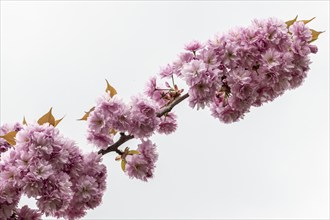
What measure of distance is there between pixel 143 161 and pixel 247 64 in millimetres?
1081

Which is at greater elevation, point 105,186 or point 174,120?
point 174,120

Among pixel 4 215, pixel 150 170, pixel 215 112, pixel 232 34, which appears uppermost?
pixel 232 34

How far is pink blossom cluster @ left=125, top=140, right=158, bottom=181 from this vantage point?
376 cm

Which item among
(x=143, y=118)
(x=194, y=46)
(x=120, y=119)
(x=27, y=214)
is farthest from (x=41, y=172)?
(x=194, y=46)

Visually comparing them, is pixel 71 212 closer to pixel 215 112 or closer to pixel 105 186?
pixel 105 186

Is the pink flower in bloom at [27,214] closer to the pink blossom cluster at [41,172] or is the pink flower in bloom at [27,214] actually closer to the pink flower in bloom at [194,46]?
the pink blossom cluster at [41,172]

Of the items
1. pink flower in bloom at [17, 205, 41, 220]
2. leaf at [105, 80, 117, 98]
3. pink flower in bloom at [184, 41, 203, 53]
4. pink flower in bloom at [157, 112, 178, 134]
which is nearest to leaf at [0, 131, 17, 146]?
pink flower in bloom at [17, 205, 41, 220]

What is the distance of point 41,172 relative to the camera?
319 centimetres

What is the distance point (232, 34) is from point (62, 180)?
5.57 ft

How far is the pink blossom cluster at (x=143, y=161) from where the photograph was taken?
12.3 feet

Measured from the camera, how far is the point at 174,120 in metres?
4.18

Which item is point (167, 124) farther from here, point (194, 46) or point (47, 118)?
point (47, 118)

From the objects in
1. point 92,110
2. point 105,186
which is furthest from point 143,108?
point 105,186

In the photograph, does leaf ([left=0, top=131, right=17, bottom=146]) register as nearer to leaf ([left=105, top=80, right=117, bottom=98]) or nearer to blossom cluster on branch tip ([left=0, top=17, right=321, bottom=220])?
blossom cluster on branch tip ([left=0, top=17, right=321, bottom=220])
